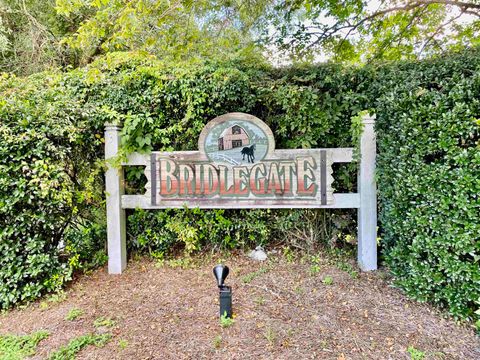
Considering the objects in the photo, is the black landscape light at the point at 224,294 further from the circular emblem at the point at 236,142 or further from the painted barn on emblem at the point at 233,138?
the painted barn on emblem at the point at 233,138

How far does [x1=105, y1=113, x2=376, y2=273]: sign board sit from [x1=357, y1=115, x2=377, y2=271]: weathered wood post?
20 centimetres

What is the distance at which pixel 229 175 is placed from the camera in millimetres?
2996

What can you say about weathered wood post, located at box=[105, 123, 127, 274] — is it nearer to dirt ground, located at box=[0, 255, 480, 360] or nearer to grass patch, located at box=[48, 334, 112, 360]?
dirt ground, located at box=[0, 255, 480, 360]

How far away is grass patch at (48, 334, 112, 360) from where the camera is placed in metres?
1.82

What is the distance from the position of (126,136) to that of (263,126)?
1399 millimetres

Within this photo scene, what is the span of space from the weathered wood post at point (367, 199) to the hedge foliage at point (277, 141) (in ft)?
0.52

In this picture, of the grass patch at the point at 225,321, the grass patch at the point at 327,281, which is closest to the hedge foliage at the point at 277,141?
the grass patch at the point at 327,281

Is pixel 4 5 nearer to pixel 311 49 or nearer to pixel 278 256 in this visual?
pixel 311 49

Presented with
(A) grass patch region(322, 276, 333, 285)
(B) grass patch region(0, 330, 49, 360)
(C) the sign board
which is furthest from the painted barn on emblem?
(B) grass patch region(0, 330, 49, 360)

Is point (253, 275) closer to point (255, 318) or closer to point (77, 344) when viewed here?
point (255, 318)

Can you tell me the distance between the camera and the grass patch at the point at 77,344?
1820 millimetres

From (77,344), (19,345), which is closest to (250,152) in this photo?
(77,344)

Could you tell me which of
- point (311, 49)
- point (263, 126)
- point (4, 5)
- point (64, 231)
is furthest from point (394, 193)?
point (4, 5)

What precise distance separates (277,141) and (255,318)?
179 cm
